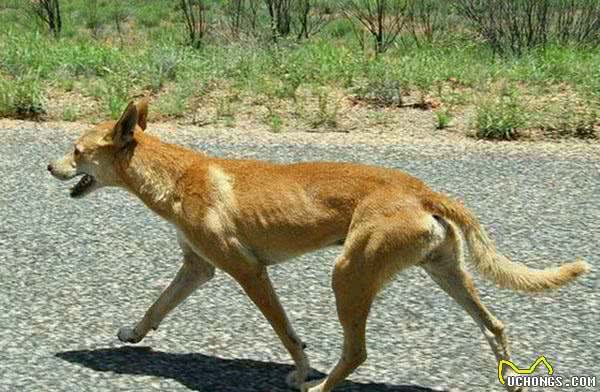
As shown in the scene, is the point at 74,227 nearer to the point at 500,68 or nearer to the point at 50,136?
the point at 50,136

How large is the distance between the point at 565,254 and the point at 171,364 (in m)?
3.55

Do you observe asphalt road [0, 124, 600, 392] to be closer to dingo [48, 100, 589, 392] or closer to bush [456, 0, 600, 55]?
dingo [48, 100, 589, 392]

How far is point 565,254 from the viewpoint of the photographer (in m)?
7.66

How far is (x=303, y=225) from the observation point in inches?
195

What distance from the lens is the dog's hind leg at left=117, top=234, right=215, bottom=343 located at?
555 cm

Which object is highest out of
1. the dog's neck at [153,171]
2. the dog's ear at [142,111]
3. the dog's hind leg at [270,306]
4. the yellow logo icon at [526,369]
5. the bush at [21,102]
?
the dog's ear at [142,111]

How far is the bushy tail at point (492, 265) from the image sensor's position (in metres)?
4.79

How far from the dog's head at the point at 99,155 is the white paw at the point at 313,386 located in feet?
5.14

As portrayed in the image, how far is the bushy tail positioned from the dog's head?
5.74ft

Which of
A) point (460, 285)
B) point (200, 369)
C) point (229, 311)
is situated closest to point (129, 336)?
point (200, 369)

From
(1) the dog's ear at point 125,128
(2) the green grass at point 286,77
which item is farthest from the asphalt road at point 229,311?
(2) the green grass at point 286,77

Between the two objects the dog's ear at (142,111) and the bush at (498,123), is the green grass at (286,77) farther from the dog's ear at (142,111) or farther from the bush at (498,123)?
the dog's ear at (142,111)

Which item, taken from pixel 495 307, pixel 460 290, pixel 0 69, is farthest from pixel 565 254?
pixel 0 69

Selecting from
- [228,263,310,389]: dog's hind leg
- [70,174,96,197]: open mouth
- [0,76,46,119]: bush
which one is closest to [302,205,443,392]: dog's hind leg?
[228,263,310,389]: dog's hind leg
